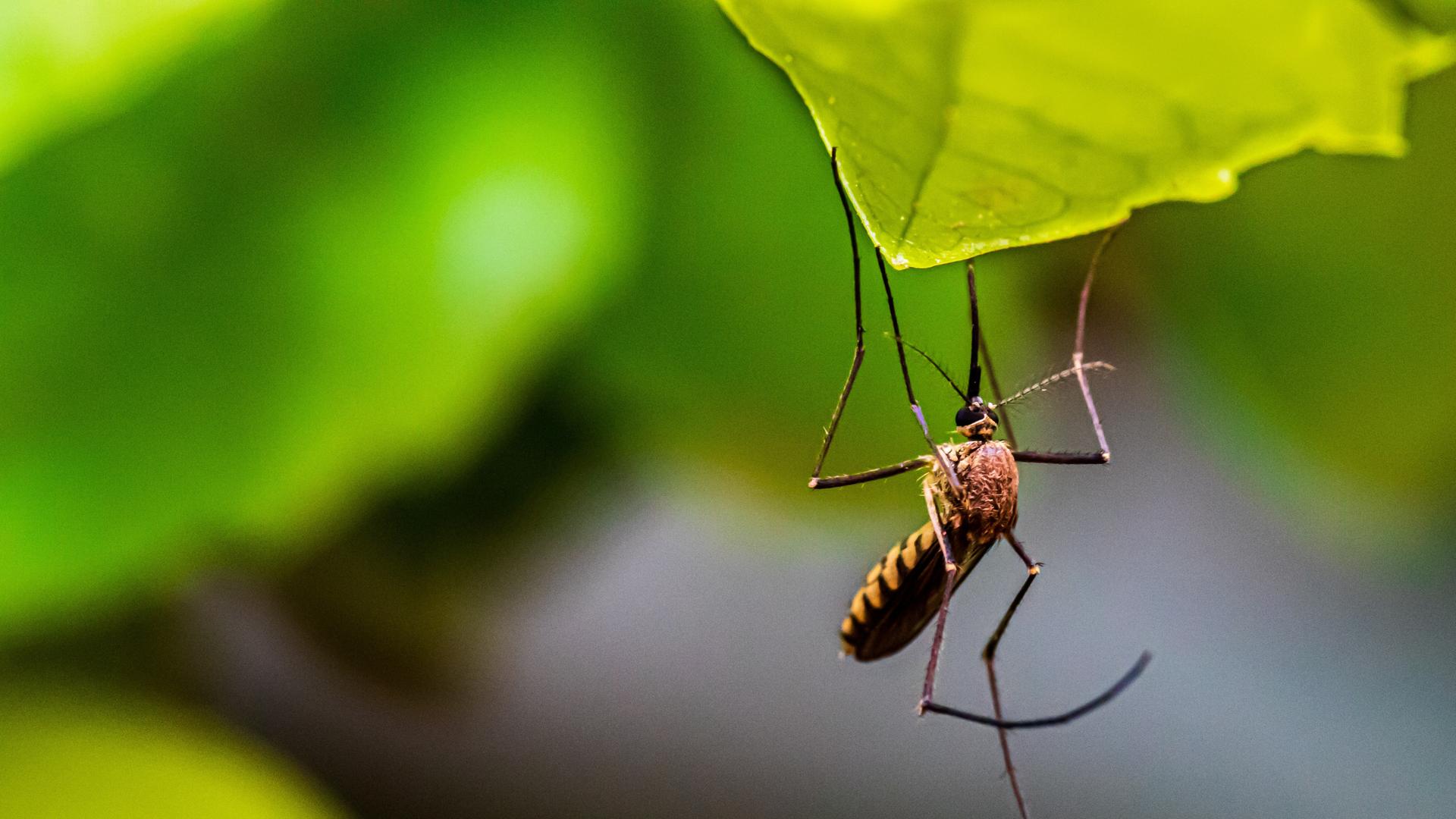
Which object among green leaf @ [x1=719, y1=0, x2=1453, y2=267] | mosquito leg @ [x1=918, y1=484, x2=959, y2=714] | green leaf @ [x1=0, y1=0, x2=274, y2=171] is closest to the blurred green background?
green leaf @ [x1=0, y1=0, x2=274, y2=171]

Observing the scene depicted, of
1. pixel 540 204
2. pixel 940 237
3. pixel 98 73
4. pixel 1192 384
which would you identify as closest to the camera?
pixel 940 237

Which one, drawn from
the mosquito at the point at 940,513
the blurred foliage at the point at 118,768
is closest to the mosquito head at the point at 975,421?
the mosquito at the point at 940,513

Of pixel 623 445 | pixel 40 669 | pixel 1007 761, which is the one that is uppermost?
pixel 623 445

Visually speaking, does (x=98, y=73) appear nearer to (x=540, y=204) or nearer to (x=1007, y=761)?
(x=540, y=204)

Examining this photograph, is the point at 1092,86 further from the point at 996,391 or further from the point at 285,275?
the point at 996,391

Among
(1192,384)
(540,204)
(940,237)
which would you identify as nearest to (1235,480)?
(1192,384)

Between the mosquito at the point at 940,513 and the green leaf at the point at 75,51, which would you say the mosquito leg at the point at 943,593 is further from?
the green leaf at the point at 75,51

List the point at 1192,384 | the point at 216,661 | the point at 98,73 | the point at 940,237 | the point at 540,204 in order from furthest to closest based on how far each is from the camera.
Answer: the point at 1192,384, the point at 216,661, the point at 540,204, the point at 98,73, the point at 940,237
